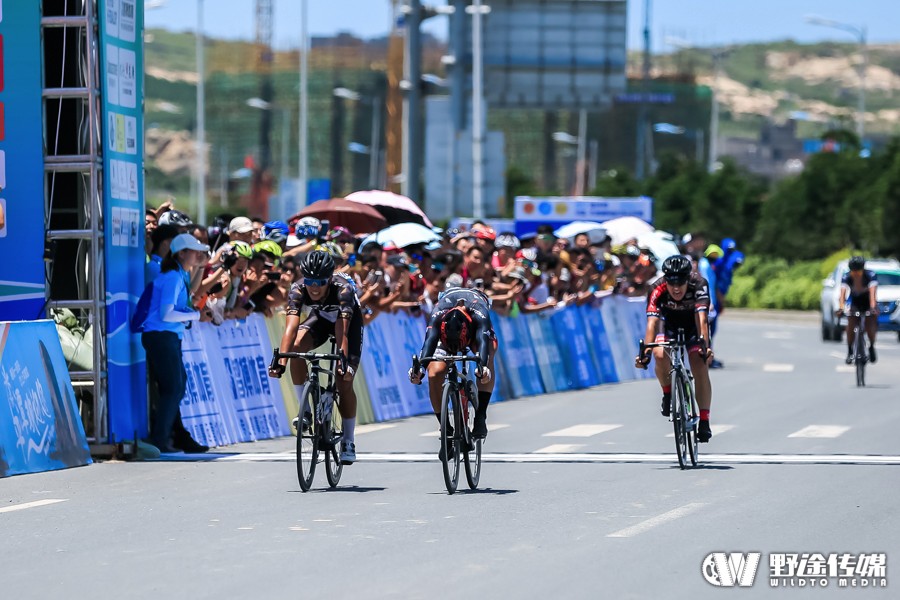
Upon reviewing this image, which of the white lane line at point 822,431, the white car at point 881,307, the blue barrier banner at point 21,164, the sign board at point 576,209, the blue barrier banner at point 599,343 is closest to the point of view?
the blue barrier banner at point 21,164

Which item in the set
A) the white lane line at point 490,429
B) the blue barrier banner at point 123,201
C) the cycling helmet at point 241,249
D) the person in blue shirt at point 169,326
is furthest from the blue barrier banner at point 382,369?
the blue barrier banner at point 123,201

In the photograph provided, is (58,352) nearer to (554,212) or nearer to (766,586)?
(766,586)

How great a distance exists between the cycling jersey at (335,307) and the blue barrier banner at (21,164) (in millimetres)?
3405

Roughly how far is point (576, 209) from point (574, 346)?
1815cm

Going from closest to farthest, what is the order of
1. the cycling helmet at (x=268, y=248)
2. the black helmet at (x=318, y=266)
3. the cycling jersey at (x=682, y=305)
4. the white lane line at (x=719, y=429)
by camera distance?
the black helmet at (x=318, y=266) < the cycling jersey at (x=682, y=305) < the cycling helmet at (x=268, y=248) < the white lane line at (x=719, y=429)

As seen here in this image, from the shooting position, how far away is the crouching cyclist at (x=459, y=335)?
43.8 feet

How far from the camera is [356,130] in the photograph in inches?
7554

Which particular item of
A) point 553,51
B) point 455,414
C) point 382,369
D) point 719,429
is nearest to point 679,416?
point 455,414

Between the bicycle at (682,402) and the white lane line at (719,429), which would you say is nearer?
the bicycle at (682,402)

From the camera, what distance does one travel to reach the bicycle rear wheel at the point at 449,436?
1292 cm

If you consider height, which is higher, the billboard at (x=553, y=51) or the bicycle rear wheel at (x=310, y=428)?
the billboard at (x=553, y=51)

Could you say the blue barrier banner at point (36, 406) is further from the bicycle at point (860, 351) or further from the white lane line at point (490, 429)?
the bicycle at point (860, 351)

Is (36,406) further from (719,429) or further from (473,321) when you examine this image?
(719,429)

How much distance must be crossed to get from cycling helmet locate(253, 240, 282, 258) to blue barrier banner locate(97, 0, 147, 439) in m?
1.98
